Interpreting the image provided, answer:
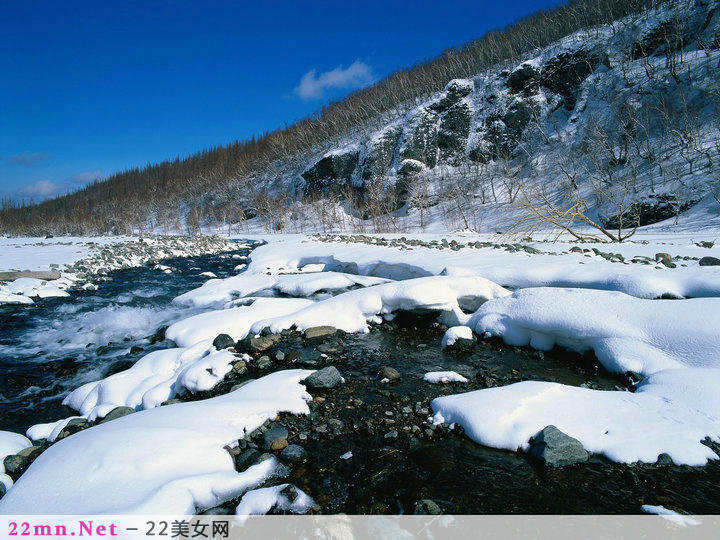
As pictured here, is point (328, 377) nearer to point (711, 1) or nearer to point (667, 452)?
point (667, 452)

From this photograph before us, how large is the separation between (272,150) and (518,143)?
4055cm

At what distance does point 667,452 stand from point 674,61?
3654 centimetres

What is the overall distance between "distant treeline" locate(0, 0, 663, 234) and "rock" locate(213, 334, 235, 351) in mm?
45018

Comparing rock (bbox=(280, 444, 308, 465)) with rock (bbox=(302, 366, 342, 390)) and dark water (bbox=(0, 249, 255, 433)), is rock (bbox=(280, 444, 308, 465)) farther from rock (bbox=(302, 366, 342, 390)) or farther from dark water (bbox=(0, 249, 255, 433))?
dark water (bbox=(0, 249, 255, 433))

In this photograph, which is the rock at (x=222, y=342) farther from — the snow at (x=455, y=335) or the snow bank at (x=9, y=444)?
the snow at (x=455, y=335)

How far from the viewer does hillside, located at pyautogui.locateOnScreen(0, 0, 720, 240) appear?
22.5 metres

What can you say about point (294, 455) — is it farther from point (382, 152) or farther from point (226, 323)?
point (382, 152)

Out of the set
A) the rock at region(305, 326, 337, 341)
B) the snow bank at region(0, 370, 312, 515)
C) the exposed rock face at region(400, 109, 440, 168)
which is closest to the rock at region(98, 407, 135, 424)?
the snow bank at region(0, 370, 312, 515)

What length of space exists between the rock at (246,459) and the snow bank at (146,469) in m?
0.07

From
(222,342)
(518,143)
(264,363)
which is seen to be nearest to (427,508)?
(264,363)

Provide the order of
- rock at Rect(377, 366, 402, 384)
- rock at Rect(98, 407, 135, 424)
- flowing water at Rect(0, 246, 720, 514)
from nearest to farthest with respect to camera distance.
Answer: flowing water at Rect(0, 246, 720, 514) → rock at Rect(98, 407, 135, 424) → rock at Rect(377, 366, 402, 384)

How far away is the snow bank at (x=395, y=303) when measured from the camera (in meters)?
6.29

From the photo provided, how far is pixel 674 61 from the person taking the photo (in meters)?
26.6

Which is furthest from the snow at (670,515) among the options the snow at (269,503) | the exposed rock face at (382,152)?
the exposed rock face at (382,152)
